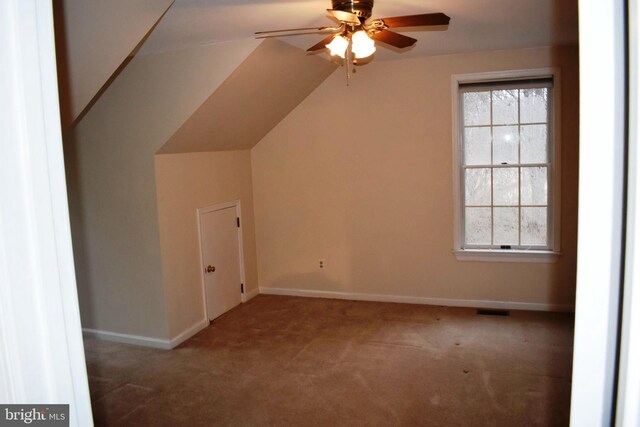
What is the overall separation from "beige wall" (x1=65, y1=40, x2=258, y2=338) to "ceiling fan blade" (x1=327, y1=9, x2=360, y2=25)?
1.30 meters

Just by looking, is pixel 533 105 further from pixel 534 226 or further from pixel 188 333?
pixel 188 333

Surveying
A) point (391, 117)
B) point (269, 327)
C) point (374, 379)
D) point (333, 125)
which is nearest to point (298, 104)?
point (333, 125)

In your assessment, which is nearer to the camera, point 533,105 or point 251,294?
point 533,105

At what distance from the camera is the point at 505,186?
5016mm

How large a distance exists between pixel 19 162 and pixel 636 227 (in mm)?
764

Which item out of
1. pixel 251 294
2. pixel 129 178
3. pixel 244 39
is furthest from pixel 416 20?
pixel 251 294

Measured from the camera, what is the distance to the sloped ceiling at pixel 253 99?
4.09 metres

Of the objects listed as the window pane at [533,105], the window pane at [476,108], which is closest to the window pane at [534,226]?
the window pane at [533,105]

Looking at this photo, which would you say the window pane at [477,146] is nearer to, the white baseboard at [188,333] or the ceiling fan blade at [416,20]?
the ceiling fan blade at [416,20]

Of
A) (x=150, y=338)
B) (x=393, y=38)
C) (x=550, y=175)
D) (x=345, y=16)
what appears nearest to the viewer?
(x=345, y=16)

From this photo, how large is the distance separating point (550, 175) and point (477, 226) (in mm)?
881

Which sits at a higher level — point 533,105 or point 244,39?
point 244,39

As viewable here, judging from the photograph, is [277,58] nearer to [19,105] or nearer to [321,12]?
[321,12]

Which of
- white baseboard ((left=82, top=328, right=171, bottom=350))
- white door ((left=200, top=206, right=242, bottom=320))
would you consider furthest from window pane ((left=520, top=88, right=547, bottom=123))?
white baseboard ((left=82, top=328, right=171, bottom=350))
